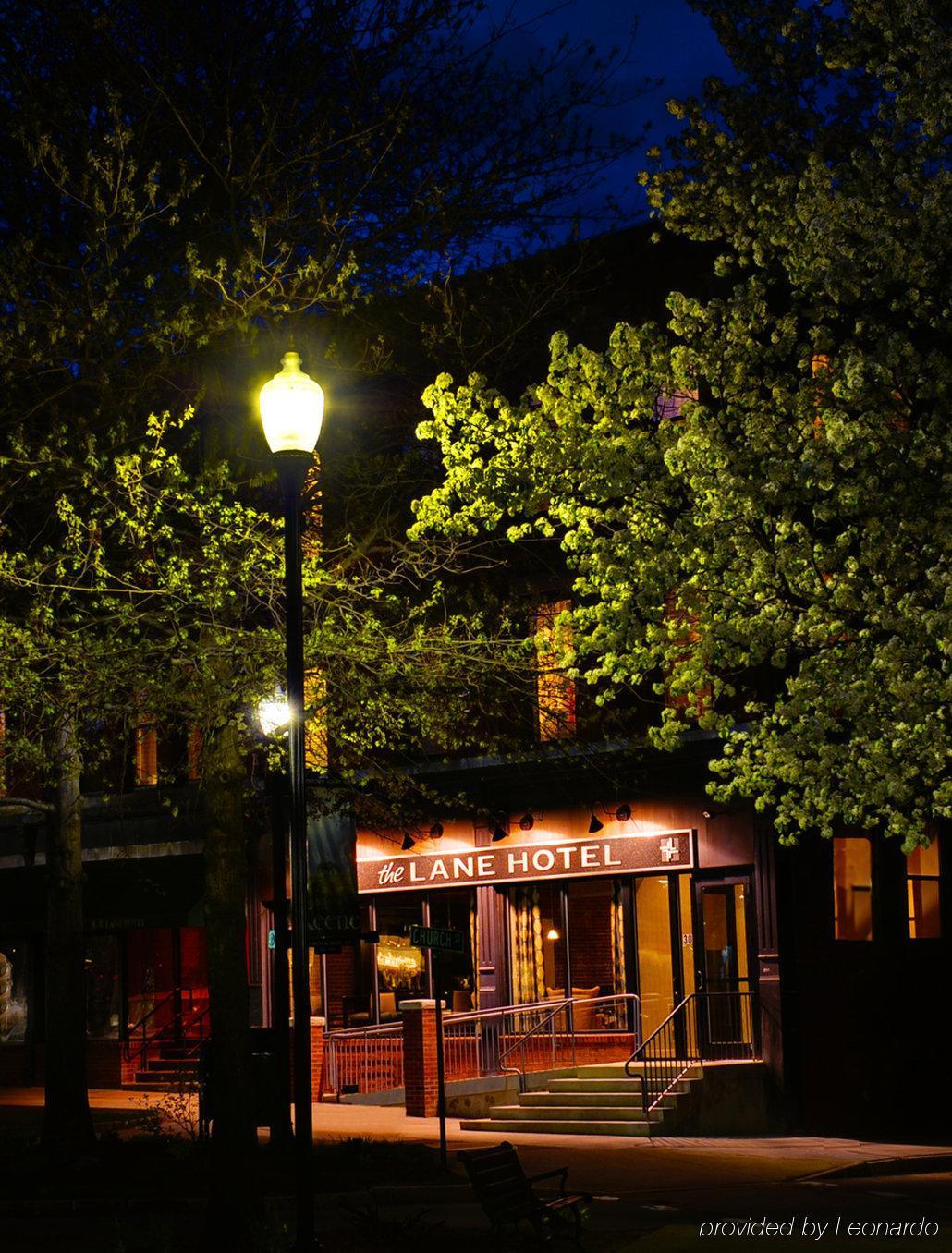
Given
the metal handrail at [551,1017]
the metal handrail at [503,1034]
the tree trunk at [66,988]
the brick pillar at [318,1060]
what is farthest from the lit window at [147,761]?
the tree trunk at [66,988]

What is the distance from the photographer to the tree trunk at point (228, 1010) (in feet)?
42.9

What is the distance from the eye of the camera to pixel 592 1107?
23.7 meters

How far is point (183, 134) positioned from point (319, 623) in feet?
16.6

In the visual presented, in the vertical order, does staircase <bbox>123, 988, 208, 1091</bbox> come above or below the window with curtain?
below

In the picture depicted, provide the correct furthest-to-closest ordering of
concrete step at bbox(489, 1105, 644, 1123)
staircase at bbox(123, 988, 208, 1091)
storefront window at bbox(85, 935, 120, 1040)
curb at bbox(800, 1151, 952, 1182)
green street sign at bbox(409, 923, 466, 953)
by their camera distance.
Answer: storefront window at bbox(85, 935, 120, 1040) → staircase at bbox(123, 988, 208, 1091) → concrete step at bbox(489, 1105, 644, 1123) → green street sign at bbox(409, 923, 466, 953) → curb at bbox(800, 1151, 952, 1182)

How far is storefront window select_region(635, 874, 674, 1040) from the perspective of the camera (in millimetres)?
27062

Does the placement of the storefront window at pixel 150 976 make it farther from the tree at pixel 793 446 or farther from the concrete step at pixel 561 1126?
the tree at pixel 793 446

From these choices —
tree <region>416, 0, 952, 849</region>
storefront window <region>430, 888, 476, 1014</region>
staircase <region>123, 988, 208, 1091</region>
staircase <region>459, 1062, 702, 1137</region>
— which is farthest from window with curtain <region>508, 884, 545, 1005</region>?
tree <region>416, 0, 952, 849</region>

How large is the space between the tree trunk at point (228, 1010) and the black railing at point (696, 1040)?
9922 millimetres

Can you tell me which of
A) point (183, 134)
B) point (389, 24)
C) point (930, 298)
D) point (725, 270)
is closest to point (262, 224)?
point (183, 134)

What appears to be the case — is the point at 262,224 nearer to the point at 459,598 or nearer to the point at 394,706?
the point at 394,706

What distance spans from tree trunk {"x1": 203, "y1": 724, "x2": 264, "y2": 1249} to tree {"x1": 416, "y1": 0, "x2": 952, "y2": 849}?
130 inches

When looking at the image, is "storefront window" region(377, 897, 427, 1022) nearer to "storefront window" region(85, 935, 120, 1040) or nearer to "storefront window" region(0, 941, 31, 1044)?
"storefront window" region(85, 935, 120, 1040)

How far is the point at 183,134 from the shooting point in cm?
1614
